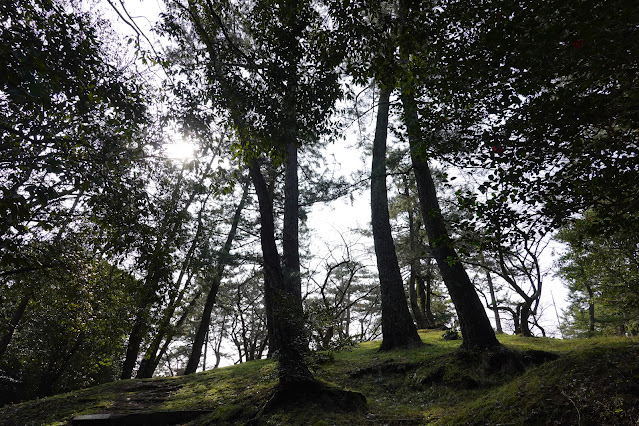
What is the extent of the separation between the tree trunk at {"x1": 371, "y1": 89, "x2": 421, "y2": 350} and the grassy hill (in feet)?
1.93

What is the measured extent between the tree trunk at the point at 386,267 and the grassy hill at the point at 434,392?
0.59m

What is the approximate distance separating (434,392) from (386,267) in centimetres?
417

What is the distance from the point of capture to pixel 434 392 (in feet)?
17.2

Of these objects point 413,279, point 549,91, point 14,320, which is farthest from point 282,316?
point 14,320

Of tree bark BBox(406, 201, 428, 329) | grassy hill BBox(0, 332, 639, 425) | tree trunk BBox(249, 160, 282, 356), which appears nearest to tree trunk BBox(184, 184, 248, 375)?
grassy hill BBox(0, 332, 639, 425)

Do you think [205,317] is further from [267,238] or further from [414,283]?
[267,238]

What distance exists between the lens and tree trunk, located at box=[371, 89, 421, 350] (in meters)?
8.36

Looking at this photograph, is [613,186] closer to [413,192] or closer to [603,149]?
[603,149]

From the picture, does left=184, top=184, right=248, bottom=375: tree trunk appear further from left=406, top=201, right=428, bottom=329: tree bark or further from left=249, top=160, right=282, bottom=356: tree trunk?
left=249, top=160, right=282, bottom=356: tree trunk

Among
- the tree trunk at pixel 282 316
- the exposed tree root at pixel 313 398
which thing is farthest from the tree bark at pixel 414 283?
the tree trunk at pixel 282 316

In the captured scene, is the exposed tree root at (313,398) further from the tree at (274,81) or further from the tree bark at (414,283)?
the tree bark at (414,283)

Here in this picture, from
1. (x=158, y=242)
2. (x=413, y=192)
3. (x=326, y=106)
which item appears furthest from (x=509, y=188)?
(x=413, y=192)

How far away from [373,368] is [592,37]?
21.1 feet

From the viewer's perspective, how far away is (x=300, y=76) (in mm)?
3951
